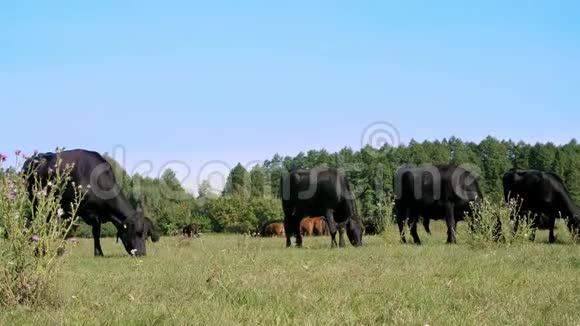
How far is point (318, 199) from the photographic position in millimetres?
17188

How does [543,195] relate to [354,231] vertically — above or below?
above

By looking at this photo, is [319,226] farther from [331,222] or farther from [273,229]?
[331,222]

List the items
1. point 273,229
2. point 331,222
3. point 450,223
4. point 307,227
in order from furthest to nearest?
point 273,229
point 307,227
point 450,223
point 331,222

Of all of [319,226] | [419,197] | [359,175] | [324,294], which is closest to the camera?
[324,294]

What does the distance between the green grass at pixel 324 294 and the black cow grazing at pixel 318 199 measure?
24.6ft

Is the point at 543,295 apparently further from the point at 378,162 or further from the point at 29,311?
the point at 378,162

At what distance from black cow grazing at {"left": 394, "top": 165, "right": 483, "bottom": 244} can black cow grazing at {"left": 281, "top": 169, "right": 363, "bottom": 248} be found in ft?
5.68

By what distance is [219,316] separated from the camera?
4.80 metres

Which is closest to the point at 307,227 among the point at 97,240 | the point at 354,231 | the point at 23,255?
the point at 354,231

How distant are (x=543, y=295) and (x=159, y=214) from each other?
51.8 m

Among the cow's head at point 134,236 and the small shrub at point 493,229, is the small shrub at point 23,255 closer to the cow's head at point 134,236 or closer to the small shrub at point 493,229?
the cow's head at point 134,236

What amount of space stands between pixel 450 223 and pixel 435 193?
1037 mm

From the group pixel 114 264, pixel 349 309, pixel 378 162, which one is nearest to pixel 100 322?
pixel 349 309

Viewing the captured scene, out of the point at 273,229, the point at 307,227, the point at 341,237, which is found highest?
the point at 341,237
